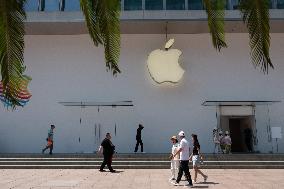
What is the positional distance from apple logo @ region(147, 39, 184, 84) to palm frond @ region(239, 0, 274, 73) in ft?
66.1

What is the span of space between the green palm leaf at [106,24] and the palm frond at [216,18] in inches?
35.9

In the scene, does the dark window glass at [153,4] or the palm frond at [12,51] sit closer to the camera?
the palm frond at [12,51]

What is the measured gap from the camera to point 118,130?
23.6 meters

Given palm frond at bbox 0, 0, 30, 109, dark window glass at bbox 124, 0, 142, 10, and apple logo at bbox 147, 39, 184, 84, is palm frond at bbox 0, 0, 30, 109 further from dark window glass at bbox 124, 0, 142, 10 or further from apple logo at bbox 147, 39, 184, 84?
dark window glass at bbox 124, 0, 142, 10

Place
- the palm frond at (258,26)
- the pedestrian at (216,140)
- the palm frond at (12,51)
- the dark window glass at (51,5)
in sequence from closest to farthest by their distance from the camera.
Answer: the palm frond at (258,26) < the palm frond at (12,51) < the pedestrian at (216,140) < the dark window glass at (51,5)

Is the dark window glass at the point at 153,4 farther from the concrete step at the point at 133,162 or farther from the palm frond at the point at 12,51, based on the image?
the palm frond at the point at 12,51

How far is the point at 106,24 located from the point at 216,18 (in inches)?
43.7

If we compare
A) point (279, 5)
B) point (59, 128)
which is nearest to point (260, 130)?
point (279, 5)

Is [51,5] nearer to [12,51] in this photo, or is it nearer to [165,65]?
[165,65]

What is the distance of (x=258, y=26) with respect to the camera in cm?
358

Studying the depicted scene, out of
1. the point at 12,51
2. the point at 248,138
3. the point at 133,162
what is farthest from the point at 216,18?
the point at 248,138

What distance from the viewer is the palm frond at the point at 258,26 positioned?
3506mm

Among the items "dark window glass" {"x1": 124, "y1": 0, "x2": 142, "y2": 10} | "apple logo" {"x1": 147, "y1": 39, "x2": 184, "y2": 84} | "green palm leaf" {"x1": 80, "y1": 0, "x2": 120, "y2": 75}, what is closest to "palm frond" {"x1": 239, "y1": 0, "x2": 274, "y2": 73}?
"green palm leaf" {"x1": 80, "y1": 0, "x2": 120, "y2": 75}

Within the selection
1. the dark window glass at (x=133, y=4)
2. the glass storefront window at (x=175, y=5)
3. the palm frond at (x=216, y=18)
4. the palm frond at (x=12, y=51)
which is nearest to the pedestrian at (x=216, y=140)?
the glass storefront window at (x=175, y=5)
